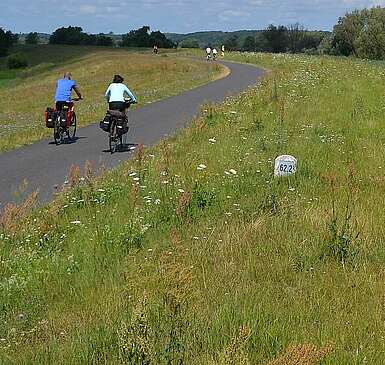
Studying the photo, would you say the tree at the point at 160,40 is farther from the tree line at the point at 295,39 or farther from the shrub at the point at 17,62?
the shrub at the point at 17,62

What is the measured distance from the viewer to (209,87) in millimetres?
34531

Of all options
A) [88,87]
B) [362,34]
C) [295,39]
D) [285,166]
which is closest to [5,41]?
[295,39]

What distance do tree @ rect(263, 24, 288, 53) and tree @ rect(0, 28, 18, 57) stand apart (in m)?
58.7

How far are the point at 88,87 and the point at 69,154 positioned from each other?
39.6 meters

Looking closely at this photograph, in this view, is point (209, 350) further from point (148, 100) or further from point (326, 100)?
point (148, 100)

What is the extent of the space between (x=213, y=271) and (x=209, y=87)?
98.3ft

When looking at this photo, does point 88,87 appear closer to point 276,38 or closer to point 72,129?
point 72,129

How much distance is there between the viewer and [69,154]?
46.9ft

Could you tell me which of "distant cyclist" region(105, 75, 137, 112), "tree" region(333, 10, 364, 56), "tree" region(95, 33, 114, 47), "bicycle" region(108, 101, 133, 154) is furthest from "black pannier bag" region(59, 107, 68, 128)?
"tree" region(95, 33, 114, 47)

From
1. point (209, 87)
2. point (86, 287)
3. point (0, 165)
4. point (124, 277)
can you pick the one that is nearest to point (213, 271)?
point (124, 277)

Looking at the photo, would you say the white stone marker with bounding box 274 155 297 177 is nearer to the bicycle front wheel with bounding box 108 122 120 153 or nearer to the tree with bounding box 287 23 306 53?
the bicycle front wheel with bounding box 108 122 120 153

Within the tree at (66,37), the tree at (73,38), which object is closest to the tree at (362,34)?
the tree at (73,38)

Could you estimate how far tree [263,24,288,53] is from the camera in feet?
460

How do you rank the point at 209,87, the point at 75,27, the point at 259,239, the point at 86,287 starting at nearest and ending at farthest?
the point at 86,287, the point at 259,239, the point at 209,87, the point at 75,27
